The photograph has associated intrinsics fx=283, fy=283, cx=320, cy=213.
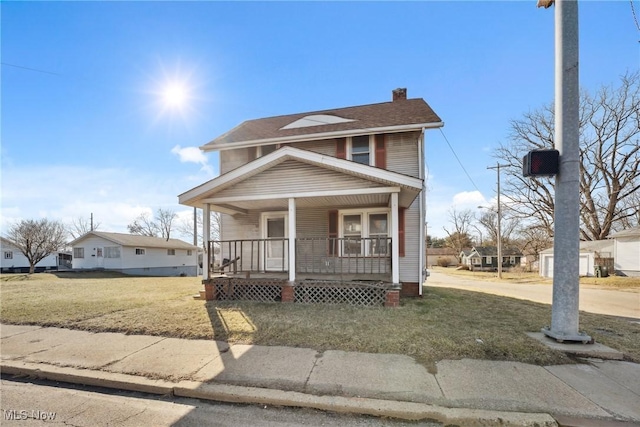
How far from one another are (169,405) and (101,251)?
3241cm

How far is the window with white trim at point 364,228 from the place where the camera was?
9984mm

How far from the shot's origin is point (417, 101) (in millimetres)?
12609

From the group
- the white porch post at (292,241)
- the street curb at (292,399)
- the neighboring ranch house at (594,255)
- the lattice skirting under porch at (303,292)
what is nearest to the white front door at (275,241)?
the lattice skirting under porch at (303,292)

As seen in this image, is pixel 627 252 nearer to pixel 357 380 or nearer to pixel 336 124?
pixel 336 124

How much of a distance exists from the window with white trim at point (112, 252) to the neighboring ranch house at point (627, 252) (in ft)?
141

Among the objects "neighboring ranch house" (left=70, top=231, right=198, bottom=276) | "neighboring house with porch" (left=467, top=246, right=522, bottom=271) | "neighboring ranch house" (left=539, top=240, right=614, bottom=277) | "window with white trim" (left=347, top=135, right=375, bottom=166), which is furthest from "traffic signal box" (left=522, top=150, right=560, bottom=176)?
"neighboring house with porch" (left=467, top=246, right=522, bottom=271)

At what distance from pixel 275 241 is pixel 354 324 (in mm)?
5481

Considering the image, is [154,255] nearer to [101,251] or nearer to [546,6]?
[101,251]

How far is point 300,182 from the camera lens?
8281 mm

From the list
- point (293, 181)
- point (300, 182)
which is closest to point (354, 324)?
point (300, 182)

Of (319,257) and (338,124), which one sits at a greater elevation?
(338,124)

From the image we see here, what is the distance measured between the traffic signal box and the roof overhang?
4303 millimetres

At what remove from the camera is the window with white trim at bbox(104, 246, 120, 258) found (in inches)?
1106

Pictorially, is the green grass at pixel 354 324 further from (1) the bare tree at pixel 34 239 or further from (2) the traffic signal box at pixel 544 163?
(1) the bare tree at pixel 34 239
